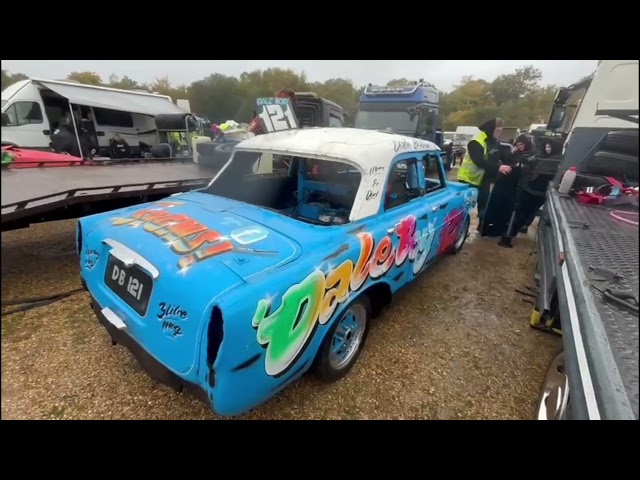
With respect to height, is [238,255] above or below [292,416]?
above

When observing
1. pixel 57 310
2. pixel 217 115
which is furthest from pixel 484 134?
pixel 217 115

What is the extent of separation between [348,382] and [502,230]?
452 centimetres

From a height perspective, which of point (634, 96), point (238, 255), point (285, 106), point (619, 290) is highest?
point (634, 96)

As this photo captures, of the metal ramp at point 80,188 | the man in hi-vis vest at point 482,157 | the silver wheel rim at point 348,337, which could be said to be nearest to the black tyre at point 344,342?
the silver wheel rim at point 348,337

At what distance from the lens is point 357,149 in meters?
2.54

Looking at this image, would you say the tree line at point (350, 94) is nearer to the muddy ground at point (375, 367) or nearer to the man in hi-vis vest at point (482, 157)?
the muddy ground at point (375, 367)

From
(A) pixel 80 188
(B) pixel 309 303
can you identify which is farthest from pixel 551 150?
(A) pixel 80 188

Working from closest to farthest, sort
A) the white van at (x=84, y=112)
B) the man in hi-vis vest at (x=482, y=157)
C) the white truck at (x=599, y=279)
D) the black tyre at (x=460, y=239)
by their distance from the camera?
1. the white truck at (x=599, y=279)
2. the black tyre at (x=460, y=239)
3. the man in hi-vis vest at (x=482, y=157)
4. the white van at (x=84, y=112)

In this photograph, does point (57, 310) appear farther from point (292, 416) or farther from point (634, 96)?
point (634, 96)

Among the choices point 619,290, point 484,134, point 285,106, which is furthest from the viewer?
point 484,134

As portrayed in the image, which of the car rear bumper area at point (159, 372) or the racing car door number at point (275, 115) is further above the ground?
the racing car door number at point (275, 115)

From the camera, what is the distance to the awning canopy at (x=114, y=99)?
27.3 feet

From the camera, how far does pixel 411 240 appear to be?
115 inches

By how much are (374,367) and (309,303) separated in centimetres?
114
